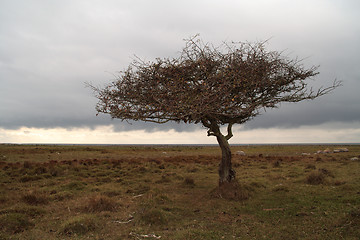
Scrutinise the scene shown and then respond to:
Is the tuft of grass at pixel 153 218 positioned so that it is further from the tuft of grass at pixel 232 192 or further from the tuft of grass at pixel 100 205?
the tuft of grass at pixel 232 192

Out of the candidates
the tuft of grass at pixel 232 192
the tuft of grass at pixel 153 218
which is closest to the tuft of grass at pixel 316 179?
the tuft of grass at pixel 232 192

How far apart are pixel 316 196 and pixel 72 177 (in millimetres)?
18359

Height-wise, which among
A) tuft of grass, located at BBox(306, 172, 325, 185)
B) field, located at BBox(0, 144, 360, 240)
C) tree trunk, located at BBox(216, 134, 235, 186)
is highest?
tree trunk, located at BBox(216, 134, 235, 186)

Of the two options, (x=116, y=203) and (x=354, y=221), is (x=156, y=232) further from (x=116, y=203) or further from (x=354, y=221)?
(x=354, y=221)

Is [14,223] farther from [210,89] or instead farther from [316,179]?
[316,179]

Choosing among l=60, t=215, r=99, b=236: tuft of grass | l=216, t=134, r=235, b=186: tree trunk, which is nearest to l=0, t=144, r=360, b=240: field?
l=60, t=215, r=99, b=236: tuft of grass

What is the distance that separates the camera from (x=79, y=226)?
855cm

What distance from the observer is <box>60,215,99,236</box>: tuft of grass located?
835cm

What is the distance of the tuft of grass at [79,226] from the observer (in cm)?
835

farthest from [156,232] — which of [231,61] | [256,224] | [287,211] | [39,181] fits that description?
[39,181]

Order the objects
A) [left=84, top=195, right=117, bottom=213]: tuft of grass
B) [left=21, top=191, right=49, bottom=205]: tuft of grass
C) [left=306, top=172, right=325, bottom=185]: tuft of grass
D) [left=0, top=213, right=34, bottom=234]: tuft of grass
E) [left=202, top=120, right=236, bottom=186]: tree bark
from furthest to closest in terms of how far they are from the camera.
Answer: [left=306, top=172, right=325, bottom=185]: tuft of grass < [left=202, top=120, right=236, bottom=186]: tree bark < [left=21, top=191, right=49, bottom=205]: tuft of grass < [left=84, top=195, right=117, bottom=213]: tuft of grass < [left=0, top=213, right=34, bottom=234]: tuft of grass

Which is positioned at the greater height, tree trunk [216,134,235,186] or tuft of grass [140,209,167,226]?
tree trunk [216,134,235,186]

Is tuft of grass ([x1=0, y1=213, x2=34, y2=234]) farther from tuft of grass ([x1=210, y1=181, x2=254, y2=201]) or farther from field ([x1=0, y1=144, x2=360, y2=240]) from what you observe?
tuft of grass ([x1=210, y1=181, x2=254, y2=201])

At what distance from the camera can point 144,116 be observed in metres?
11.3
